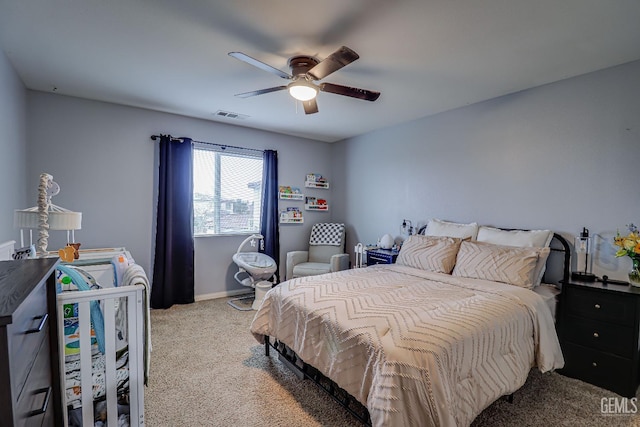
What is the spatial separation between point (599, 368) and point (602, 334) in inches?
10.3

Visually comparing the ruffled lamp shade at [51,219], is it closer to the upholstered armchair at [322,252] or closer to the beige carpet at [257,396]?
the beige carpet at [257,396]

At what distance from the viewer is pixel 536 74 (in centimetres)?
266

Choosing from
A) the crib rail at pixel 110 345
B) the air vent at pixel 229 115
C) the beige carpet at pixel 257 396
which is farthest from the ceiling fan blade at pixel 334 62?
the beige carpet at pixel 257 396

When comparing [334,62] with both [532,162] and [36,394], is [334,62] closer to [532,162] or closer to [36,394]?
[36,394]

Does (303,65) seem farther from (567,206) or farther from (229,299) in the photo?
(229,299)

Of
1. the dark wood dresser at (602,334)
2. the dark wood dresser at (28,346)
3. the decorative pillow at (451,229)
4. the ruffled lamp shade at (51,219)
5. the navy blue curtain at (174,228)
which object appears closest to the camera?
the dark wood dresser at (28,346)

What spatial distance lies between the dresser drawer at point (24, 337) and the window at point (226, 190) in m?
3.08

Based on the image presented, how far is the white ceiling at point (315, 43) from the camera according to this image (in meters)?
1.82

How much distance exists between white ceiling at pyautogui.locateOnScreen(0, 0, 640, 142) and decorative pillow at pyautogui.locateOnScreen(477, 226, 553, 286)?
1.42m

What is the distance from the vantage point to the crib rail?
1536 mm

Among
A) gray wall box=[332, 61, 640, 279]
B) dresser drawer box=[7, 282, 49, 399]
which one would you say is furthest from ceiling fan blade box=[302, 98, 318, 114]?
dresser drawer box=[7, 282, 49, 399]

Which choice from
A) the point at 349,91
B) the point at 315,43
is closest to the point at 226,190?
the point at 349,91

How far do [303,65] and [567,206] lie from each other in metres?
2.67

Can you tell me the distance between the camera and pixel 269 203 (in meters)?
4.70
